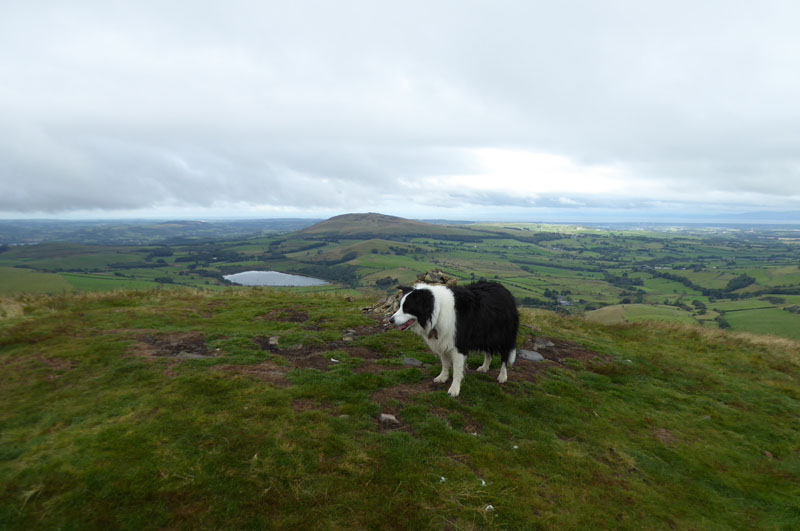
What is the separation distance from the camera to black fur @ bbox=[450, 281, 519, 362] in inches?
360

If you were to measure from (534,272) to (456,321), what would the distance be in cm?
12352

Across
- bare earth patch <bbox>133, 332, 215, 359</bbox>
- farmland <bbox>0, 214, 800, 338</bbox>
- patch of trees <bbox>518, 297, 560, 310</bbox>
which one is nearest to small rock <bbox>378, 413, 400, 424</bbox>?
bare earth patch <bbox>133, 332, 215, 359</bbox>

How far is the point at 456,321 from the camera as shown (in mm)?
8977

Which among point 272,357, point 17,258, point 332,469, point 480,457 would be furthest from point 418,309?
point 17,258

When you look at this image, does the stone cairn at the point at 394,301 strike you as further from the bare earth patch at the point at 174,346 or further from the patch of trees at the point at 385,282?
the patch of trees at the point at 385,282

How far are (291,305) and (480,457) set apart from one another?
14823mm

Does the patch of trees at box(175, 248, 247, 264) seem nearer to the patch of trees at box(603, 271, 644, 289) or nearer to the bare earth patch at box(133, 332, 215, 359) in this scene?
the bare earth patch at box(133, 332, 215, 359)

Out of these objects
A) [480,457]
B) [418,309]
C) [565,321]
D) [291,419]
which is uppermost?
[418,309]

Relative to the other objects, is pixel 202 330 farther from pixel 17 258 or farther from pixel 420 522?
pixel 17 258

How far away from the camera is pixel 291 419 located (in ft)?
22.7

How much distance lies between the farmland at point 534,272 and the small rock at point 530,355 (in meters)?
36.9

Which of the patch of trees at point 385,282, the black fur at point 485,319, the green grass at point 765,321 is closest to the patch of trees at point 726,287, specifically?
the green grass at point 765,321

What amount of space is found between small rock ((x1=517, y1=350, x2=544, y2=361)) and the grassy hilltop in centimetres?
55

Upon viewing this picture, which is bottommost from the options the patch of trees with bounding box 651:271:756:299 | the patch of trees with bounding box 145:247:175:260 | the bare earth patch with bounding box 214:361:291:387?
the patch of trees with bounding box 651:271:756:299
